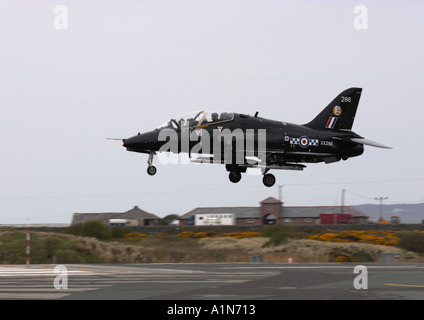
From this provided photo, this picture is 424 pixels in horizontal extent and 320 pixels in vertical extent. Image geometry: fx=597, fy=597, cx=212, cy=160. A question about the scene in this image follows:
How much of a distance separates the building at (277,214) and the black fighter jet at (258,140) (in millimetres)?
73662

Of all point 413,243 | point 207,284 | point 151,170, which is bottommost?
point 413,243

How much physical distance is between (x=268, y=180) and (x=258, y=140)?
2584 millimetres

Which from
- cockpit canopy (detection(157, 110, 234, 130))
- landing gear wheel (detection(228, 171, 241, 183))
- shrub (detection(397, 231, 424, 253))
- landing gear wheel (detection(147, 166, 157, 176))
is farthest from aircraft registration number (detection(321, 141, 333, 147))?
shrub (detection(397, 231, 424, 253))

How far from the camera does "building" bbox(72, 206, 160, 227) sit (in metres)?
115

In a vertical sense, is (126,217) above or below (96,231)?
below

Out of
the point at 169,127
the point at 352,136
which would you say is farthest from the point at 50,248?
the point at 352,136

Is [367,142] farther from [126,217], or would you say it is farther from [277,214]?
[126,217]

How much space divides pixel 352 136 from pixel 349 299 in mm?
18719

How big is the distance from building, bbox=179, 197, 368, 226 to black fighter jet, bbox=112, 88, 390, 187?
73.7m

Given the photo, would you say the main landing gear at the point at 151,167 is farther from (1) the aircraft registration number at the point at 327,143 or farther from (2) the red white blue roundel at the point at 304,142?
(1) the aircraft registration number at the point at 327,143

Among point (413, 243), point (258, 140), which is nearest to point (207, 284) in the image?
point (258, 140)

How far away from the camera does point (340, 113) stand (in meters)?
32.2

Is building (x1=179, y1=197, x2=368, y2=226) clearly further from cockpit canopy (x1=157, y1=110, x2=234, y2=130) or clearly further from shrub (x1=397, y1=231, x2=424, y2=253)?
cockpit canopy (x1=157, y1=110, x2=234, y2=130)
